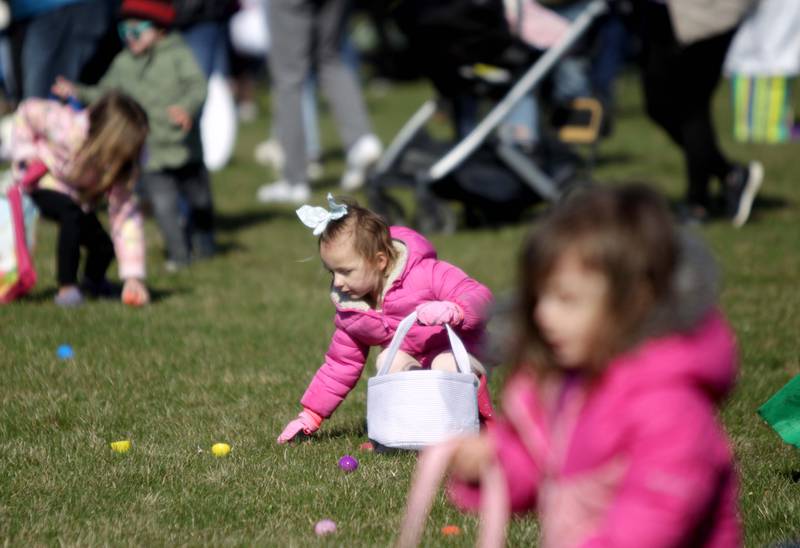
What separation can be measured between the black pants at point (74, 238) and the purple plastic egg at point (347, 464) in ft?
9.22

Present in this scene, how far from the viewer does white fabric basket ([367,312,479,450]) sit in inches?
145

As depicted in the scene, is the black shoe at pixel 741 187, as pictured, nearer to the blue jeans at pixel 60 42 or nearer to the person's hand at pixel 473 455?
the blue jeans at pixel 60 42

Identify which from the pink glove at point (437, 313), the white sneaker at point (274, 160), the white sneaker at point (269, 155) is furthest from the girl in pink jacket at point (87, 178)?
the white sneaker at point (269, 155)

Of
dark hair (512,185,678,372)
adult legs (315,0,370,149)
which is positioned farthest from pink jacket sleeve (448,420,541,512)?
adult legs (315,0,370,149)

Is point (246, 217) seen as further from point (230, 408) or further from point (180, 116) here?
point (230, 408)

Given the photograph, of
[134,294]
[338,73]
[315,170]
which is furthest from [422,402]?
[315,170]

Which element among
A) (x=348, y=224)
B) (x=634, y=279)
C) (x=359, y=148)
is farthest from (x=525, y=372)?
(x=359, y=148)

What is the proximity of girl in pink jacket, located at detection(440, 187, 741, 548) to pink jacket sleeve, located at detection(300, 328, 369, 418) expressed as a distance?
187cm

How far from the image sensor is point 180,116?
23.6ft

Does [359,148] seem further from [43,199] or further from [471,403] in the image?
[471,403]

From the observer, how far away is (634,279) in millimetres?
2119

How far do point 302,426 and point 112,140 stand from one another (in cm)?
255

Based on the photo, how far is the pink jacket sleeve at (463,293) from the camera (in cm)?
393

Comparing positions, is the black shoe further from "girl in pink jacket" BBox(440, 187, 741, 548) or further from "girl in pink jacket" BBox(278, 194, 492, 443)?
"girl in pink jacket" BBox(440, 187, 741, 548)
